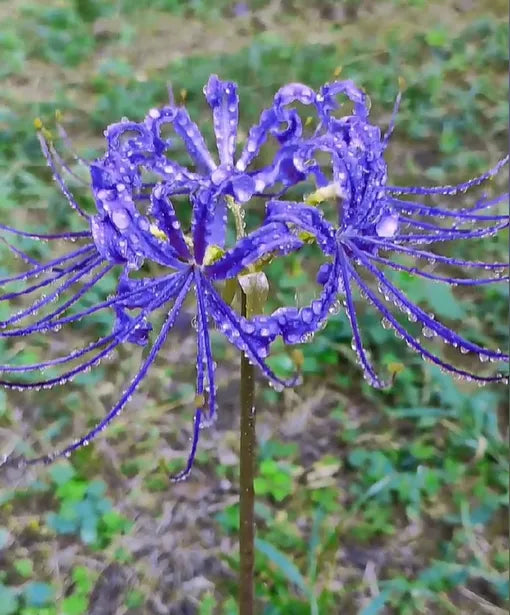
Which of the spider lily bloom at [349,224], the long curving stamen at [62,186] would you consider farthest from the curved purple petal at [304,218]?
the long curving stamen at [62,186]

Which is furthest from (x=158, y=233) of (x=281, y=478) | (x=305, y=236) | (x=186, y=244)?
(x=281, y=478)

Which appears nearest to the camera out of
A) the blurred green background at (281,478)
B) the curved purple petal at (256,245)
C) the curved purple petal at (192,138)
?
the curved purple petal at (256,245)

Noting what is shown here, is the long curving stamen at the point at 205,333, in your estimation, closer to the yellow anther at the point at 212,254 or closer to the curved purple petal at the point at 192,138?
the yellow anther at the point at 212,254

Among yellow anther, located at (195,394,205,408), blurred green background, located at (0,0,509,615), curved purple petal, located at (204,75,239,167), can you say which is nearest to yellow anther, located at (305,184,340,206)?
curved purple petal, located at (204,75,239,167)

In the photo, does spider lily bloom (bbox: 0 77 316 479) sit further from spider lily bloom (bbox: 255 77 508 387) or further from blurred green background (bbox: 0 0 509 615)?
blurred green background (bbox: 0 0 509 615)

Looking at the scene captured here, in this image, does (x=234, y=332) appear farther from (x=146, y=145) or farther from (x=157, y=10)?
(x=157, y=10)

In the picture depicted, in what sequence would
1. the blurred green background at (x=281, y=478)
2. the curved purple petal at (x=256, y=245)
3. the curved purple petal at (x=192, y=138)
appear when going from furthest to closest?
the blurred green background at (x=281, y=478) < the curved purple petal at (x=192, y=138) < the curved purple petal at (x=256, y=245)
